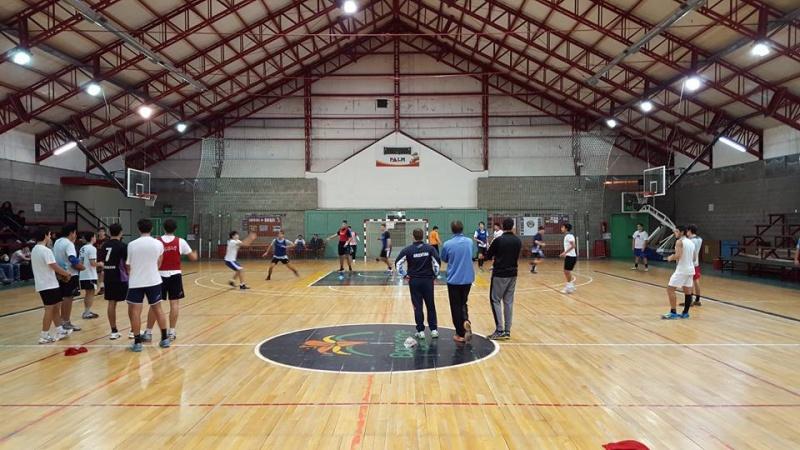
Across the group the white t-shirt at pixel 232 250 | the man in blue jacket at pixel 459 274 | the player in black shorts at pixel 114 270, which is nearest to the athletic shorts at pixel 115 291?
the player in black shorts at pixel 114 270

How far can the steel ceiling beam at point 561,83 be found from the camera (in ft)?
79.7

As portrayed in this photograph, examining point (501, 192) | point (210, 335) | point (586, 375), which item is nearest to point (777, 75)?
point (501, 192)

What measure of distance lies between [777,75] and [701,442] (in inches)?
721

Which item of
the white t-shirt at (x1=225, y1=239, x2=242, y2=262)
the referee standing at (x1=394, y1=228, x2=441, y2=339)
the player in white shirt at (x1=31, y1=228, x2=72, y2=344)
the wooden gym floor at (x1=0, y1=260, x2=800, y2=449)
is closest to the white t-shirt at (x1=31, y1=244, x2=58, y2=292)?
the player in white shirt at (x1=31, y1=228, x2=72, y2=344)

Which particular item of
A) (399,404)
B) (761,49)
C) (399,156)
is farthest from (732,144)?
(399,404)

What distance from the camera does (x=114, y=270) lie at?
791 cm

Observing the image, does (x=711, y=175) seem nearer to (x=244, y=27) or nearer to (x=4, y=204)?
(x=244, y=27)

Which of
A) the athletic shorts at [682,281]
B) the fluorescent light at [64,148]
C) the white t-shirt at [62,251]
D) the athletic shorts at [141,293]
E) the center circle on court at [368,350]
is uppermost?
the fluorescent light at [64,148]

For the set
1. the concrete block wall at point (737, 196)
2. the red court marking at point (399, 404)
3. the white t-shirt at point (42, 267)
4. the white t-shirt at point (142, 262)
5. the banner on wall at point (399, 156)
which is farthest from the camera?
the banner on wall at point (399, 156)

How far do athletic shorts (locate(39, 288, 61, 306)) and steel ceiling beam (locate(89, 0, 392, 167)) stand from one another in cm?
1823

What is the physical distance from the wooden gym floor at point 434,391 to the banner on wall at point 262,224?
18.6m

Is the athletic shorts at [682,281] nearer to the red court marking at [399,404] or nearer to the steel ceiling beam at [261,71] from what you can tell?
the red court marking at [399,404]

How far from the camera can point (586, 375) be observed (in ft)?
19.8

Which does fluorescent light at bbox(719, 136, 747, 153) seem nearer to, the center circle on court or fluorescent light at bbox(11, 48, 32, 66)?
the center circle on court
